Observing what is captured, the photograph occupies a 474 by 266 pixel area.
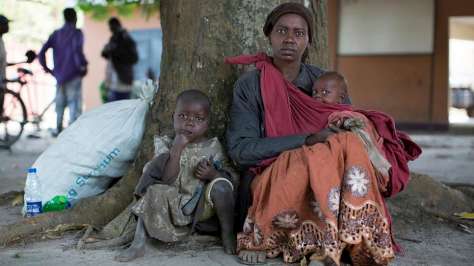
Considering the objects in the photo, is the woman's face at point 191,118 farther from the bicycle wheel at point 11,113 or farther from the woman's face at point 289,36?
the bicycle wheel at point 11,113

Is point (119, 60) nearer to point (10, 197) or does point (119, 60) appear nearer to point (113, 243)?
point (10, 197)

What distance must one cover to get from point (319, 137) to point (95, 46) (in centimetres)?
1419

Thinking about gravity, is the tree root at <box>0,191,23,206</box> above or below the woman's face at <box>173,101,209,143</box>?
below

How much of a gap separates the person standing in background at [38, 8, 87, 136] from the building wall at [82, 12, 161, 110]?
6.89 m

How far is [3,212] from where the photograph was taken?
4535mm

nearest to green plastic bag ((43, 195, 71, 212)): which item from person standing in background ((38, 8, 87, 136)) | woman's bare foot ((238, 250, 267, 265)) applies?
woman's bare foot ((238, 250, 267, 265))

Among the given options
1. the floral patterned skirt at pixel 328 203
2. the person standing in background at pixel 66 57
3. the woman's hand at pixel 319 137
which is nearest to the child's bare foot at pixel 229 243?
the floral patterned skirt at pixel 328 203

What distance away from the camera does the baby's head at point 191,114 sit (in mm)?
3420

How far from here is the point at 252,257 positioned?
3207 mm

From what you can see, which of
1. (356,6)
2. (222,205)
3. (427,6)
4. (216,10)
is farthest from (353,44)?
(222,205)

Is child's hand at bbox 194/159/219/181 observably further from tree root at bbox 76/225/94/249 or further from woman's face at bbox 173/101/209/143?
tree root at bbox 76/225/94/249

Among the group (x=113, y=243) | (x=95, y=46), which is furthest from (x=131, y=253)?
(x=95, y=46)

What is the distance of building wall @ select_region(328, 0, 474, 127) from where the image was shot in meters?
11.9

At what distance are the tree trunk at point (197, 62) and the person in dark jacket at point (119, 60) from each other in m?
6.11
